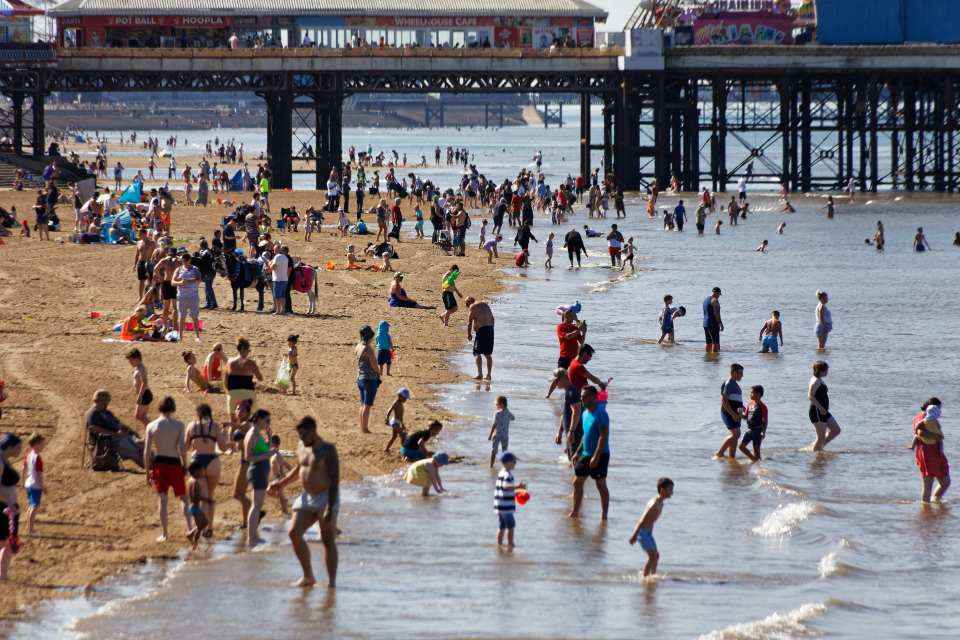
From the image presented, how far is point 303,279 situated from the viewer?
28.4 meters

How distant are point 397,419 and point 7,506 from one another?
586 cm

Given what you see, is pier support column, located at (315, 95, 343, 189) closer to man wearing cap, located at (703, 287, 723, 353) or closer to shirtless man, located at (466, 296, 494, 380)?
man wearing cap, located at (703, 287, 723, 353)

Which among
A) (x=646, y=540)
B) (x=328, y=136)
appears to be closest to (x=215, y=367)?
(x=646, y=540)

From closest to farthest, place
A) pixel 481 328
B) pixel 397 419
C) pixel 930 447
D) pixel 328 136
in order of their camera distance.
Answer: pixel 930 447 → pixel 397 419 → pixel 481 328 → pixel 328 136

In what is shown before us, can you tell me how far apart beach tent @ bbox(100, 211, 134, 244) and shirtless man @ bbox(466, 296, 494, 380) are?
18.7 metres

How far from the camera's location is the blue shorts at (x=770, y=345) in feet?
91.7

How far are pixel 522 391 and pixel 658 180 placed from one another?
45.3 meters

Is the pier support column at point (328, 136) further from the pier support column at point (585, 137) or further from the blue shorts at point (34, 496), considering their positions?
the blue shorts at point (34, 496)

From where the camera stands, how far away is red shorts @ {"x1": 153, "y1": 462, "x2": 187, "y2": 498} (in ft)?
46.0

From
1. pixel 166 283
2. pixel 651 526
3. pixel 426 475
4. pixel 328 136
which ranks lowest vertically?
pixel 651 526

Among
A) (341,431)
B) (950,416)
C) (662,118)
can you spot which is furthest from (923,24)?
(341,431)

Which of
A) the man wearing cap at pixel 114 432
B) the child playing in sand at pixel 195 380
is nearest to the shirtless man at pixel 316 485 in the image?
the man wearing cap at pixel 114 432

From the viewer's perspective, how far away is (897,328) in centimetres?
3309

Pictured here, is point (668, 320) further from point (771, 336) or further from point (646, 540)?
point (646, 540)
